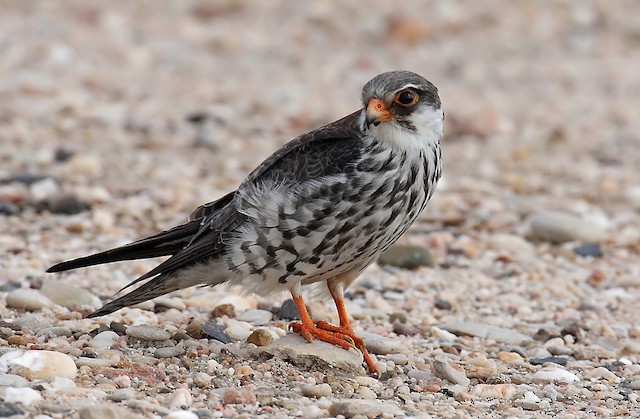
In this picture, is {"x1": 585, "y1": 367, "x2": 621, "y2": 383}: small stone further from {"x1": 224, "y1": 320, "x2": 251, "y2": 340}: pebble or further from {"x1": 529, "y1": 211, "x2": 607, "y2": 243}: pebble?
{"x1": 529, "y1": 211, "x2": 607, "y2": 243}: pebble

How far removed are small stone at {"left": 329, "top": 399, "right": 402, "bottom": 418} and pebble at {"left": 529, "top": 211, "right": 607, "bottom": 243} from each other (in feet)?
12.6

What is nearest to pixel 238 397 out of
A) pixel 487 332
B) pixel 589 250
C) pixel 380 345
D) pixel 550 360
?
pixel 380 345

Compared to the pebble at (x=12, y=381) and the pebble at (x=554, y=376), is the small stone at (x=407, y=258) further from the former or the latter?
the pebble at (x=12, y=381)

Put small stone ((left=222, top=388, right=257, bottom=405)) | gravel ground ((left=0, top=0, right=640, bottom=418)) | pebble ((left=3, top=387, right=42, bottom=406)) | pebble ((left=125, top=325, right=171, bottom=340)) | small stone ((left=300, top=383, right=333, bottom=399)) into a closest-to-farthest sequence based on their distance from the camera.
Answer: pebble ((left=3, top=387, right=42, bottom=406)) < small stone ((left=222, top=388, right=257, bottom=405)) < small stone ((left=300, top=383, right=333, bottom=399)) < gravel ground ((left=0, top=0, right=640, bottom=418)) < pebble ((left=125, top=325, right=171, bottom=340))

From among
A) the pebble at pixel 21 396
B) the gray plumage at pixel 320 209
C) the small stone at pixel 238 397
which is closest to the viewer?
the pebble at pixel 21 396

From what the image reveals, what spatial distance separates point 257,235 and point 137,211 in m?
3.07

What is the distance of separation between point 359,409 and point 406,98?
161cm

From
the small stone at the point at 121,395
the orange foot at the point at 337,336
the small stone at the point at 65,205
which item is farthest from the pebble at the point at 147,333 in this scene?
the small stone at the point at 65,205

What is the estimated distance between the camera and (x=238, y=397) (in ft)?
16.0

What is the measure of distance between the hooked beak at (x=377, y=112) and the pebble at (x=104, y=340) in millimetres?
1643

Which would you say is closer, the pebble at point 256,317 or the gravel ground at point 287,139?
the gravel ground at point 287,139

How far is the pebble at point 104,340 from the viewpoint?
18.2 feet

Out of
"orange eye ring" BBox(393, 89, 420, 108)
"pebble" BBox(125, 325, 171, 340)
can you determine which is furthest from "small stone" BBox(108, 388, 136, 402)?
"orange eye ring" BBox(393, 89, 420, 108)

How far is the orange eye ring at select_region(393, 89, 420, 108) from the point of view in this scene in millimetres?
5584
